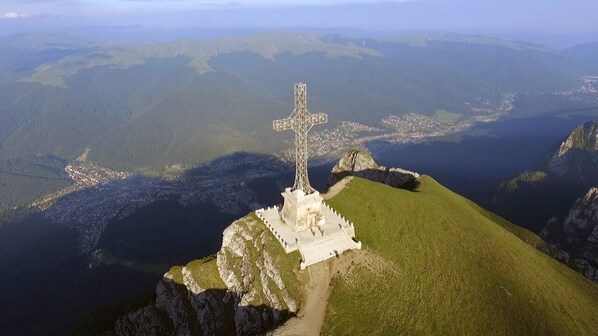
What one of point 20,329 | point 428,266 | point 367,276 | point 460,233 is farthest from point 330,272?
point 20,329

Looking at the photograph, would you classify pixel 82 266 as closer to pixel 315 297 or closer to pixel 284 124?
pixel 284 124

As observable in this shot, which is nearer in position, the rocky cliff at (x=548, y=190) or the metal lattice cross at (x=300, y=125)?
the metal lattice cross at (x=300, y=125)

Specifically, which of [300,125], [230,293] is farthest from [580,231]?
[230,293]

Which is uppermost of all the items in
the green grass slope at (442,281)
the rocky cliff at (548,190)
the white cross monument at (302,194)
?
the white cross monument at (302,194)

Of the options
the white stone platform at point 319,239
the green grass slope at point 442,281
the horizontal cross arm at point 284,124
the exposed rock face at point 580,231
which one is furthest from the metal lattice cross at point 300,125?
the exposed rock face at point 580,231

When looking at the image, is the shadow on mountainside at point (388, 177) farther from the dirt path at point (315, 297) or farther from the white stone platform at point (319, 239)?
the dirt path at point (315, 297)

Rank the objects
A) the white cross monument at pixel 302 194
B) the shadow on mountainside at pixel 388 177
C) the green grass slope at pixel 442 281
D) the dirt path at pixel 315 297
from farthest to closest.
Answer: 1. the shadow on mountainside at pixel 388 177
2. the white cross monument at pixel 302 194
3. the green grass slope at pixel 442 281
4. the dirt path at pixel 315 297
